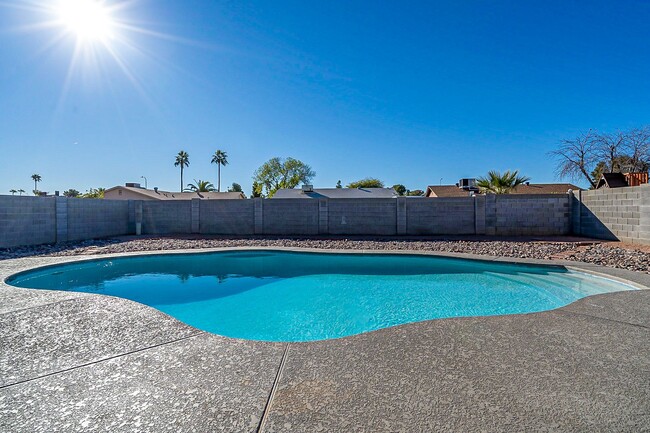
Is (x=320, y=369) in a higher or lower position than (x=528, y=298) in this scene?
higher

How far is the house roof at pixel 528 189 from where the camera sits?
1006 inches

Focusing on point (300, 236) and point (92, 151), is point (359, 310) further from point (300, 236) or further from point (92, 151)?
point (92, 151)

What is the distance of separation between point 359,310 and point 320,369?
124 inches

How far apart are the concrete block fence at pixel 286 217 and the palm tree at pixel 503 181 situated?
2.68 metres

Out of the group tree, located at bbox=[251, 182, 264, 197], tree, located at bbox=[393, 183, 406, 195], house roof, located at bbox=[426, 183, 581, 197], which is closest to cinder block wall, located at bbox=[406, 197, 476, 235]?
house roof, located at bbox=[426, 183, 581, 197]

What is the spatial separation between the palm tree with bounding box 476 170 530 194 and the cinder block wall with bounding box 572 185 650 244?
10.1 ft

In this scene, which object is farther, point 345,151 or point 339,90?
point 345,151

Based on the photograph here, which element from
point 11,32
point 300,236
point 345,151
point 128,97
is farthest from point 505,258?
point 345,151

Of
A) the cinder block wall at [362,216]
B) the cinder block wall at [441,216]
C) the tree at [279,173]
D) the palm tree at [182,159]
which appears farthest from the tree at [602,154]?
the palm tree at [182,159]

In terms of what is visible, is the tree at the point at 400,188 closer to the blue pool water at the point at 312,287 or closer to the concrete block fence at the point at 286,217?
the concrete block fence at the point at 286,217

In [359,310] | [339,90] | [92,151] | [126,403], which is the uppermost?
[339,90]

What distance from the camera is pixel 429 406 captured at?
178cm

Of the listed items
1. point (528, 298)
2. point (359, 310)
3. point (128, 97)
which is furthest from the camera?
point (128, 97)

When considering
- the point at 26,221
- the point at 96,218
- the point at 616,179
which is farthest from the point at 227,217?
the point at 616,179
